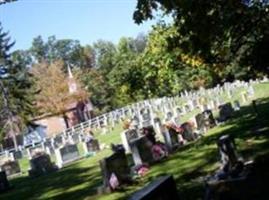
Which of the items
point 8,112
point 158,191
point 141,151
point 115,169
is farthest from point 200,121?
point 8,112

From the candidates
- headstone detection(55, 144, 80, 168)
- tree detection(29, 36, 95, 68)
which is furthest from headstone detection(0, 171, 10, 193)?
tree detection(29, 36, 95, 68)

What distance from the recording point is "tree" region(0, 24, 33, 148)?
65750 millimetres

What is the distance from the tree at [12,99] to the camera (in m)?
65.8

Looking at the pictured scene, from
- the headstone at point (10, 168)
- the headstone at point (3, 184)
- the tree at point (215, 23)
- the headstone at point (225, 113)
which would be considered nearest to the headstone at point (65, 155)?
the headstone at point (10, 168)

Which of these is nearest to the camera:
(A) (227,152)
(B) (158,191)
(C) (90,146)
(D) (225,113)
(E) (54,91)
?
(B) (158,191)

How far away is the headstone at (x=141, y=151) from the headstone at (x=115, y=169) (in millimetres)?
1916

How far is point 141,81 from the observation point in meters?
71.2

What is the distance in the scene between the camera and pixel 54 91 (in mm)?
71062

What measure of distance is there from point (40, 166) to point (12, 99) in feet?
130

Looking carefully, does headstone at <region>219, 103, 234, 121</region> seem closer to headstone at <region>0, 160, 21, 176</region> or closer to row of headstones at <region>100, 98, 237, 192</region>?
row of headstones at <region>100, 98, 237, 192</region>

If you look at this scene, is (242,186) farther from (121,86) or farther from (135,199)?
(121,86)

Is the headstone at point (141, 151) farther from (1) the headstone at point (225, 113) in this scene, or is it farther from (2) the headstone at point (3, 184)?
(1) the headstone at point (225, 113)

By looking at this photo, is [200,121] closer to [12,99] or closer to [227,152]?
[227,152]

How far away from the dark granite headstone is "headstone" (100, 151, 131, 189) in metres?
6.26
